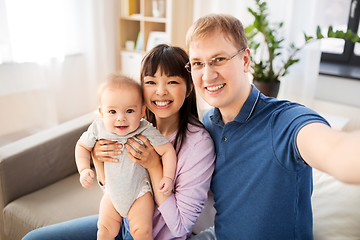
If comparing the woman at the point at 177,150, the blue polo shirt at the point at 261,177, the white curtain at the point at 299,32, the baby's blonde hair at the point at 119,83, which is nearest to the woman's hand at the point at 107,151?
the woman at the point at 177,150

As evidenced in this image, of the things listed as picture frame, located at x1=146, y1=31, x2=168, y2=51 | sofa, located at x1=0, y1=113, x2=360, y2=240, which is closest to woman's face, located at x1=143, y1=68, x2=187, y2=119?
sofa, located at x1=0, y1=113, x2=360, y2=240

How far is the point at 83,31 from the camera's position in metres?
3.37

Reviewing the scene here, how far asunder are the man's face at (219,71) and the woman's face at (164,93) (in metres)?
0.10

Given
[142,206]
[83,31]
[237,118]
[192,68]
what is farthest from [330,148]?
[83,31]

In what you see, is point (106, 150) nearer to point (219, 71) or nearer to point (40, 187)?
point (219, 71)

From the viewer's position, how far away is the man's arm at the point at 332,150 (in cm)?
62

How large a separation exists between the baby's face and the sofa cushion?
0.70 m

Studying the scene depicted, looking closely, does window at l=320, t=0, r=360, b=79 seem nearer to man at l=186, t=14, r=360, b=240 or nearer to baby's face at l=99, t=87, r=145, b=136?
man at l=186, t=14, r=360, b=240

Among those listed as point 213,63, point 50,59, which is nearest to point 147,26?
point 50,59

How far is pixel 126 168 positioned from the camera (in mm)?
1136

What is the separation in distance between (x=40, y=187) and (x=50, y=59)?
1.74 m

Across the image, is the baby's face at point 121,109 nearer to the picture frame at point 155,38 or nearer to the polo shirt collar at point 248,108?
the polo shirt collar at point 248,108

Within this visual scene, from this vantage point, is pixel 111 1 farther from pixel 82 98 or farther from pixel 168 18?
pixel 82 98

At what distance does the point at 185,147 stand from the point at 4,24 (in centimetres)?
227
